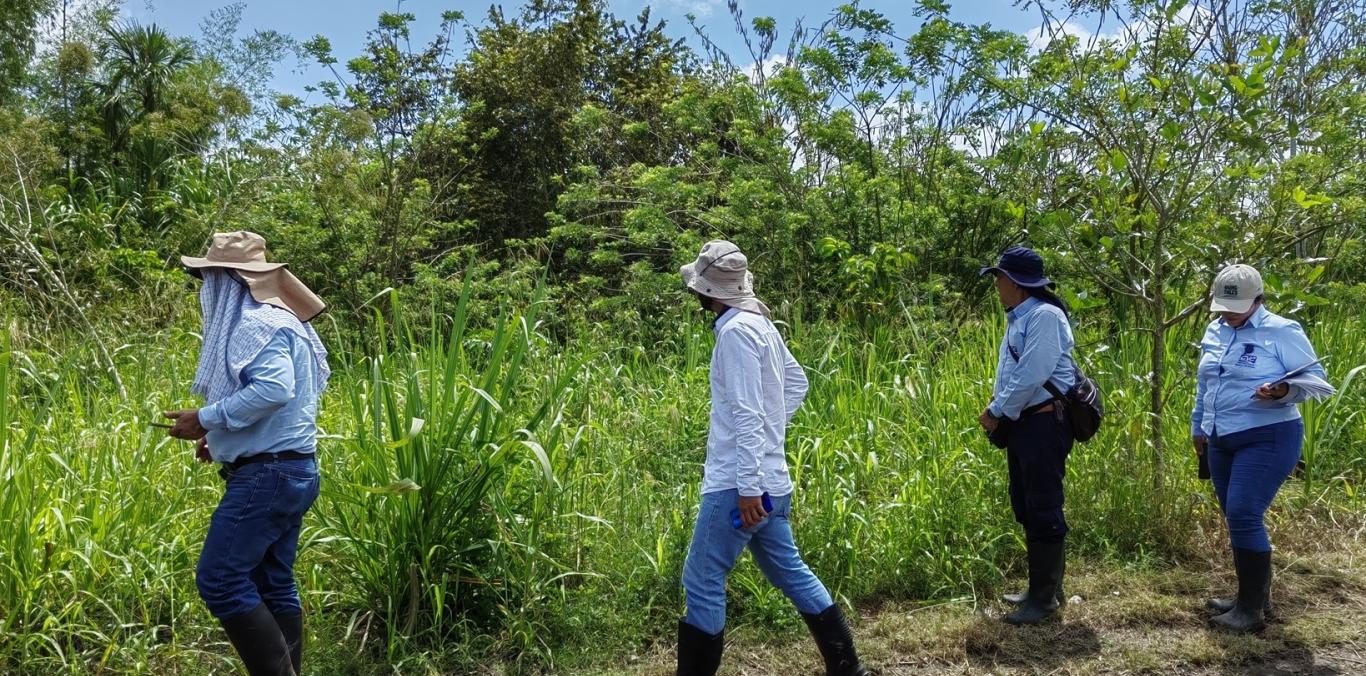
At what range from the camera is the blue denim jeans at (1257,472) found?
167 inches

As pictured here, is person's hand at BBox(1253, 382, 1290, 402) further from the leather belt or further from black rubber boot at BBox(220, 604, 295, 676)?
black rubber boot at BBox(220, 604, 295, 676)

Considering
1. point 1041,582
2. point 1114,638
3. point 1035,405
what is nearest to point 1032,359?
point 1035,405

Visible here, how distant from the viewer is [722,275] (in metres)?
3.44

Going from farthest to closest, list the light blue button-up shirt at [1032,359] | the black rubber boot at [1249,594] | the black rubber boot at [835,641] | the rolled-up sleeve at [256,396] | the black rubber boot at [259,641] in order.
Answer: the black rubber boot at [1249,594] → the light blue button-up shirt at [1032,359] → the black rubber boot at [835,641] → the black rubber boot at [259,641] → the rolled-up sleeve at [256,396]

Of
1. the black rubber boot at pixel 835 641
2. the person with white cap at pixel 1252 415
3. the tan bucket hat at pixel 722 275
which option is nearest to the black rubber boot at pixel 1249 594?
the person with white cap at pixel 1252 415

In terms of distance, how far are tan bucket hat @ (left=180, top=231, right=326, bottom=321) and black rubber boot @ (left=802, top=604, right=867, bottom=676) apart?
210cm

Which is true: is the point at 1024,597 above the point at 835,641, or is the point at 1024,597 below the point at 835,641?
below

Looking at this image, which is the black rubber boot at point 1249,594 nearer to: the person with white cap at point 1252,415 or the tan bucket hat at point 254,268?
the person with white cap at point 1252,415

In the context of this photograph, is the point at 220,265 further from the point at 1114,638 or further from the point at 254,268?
the point at 1114,638

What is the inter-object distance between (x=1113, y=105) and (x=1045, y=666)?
4.06 metres

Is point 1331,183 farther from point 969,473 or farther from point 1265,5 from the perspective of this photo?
point 969,473

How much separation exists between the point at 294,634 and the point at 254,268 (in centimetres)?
129

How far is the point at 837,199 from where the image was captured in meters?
9.54

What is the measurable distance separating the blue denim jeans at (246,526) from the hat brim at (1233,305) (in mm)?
3725
